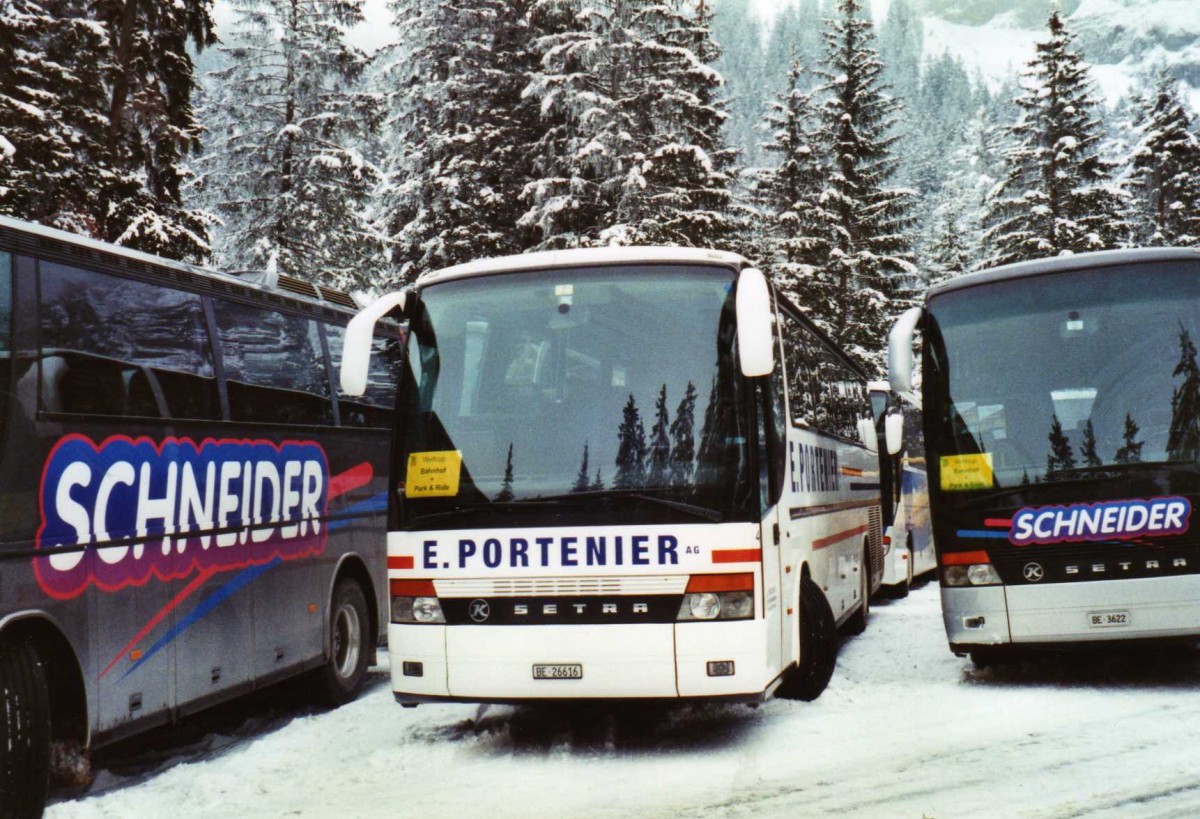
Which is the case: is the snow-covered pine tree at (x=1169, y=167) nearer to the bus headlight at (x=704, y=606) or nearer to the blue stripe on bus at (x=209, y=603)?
A: the bus headlight at (x=704, y=606)

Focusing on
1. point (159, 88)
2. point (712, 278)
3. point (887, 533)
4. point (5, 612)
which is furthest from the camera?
point (159, 88)

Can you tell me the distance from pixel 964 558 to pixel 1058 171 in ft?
108

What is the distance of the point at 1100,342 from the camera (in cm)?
984

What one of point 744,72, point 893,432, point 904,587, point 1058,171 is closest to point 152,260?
point 893,432

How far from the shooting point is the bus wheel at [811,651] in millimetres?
9375

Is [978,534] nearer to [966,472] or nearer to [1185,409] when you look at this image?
[966,472]

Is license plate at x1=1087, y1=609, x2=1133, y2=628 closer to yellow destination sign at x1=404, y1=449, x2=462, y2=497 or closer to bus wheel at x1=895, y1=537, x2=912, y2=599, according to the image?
yellow destination sign at x1=404, y1=449, x2=462, y2=497

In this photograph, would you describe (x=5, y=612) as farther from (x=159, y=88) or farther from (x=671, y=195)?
(x=671, y=195)

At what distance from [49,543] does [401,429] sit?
2.38m

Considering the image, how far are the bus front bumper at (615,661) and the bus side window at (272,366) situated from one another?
2.75 m

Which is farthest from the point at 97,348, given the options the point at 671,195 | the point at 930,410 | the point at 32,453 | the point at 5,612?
the point at 671,195

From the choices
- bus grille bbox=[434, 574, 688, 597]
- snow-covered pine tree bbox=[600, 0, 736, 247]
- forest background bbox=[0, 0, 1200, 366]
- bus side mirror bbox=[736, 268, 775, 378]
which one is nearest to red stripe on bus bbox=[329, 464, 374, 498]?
bus grille bbox=[434, 574, 688, 597]

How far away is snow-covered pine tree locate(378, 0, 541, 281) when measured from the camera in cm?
2967

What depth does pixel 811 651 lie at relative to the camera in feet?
30.7
